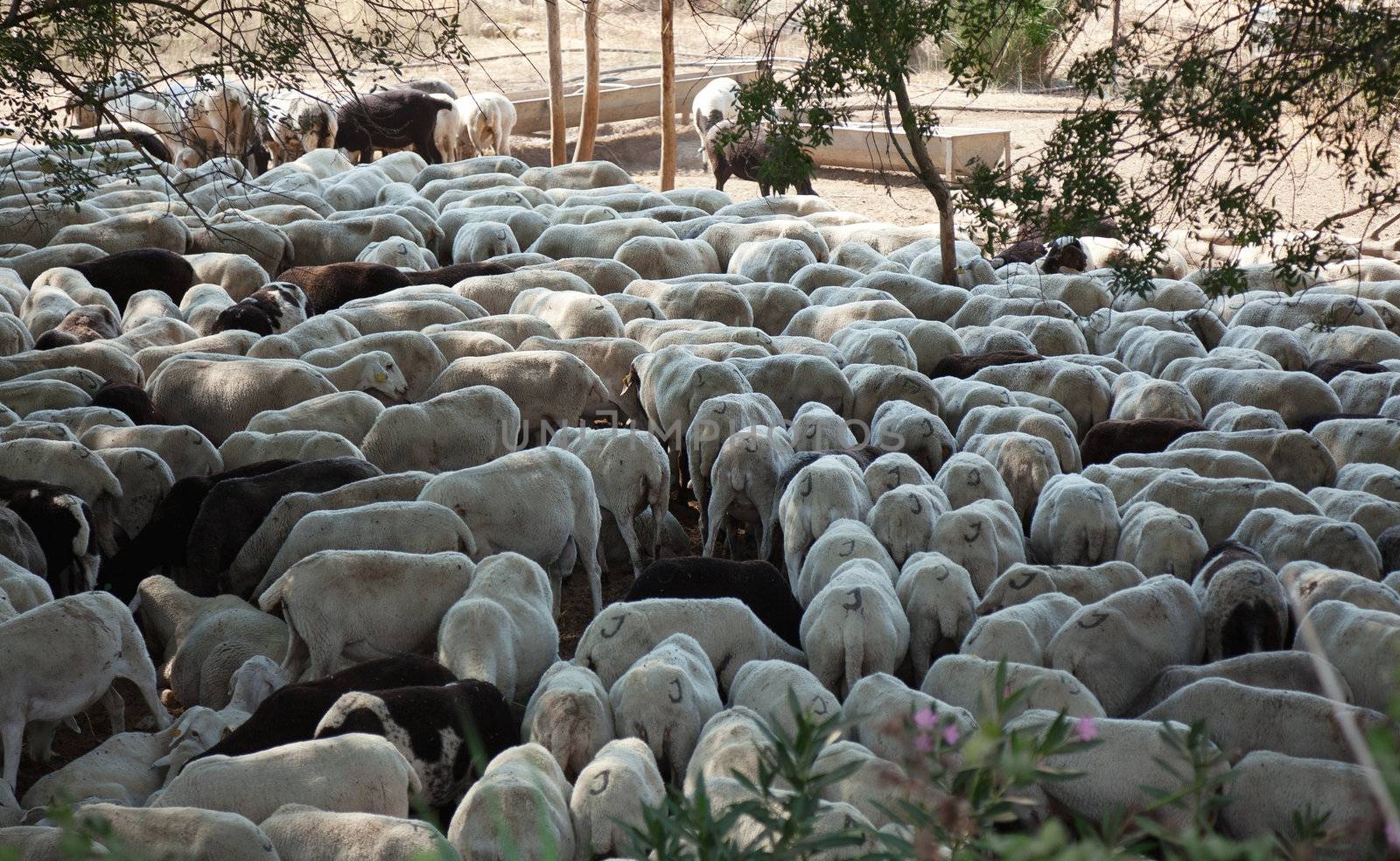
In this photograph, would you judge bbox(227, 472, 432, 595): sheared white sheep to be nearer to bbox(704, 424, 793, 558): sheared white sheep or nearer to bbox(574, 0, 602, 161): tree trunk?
bbox(704, 424, 793, 558): sheared white sheep

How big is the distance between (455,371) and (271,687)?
361 cm

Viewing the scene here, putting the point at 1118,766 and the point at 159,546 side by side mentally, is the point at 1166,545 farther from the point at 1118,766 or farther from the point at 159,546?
the point at 159,546

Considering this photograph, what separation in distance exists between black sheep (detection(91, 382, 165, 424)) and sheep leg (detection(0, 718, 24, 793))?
12.0ft

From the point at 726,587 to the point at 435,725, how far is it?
75.7 inches

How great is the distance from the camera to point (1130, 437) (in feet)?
26.5

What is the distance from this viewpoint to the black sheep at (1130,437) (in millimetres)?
8008

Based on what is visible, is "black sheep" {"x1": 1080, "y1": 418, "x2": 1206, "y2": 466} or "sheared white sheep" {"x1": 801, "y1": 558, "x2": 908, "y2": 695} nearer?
"sheared white sheep" {"x1": 801, "y1": 558, "x2": 908, "y2": 695}

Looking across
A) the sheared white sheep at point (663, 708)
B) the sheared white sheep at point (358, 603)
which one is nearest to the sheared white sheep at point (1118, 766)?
the sheared white sheep at point (663, 708)

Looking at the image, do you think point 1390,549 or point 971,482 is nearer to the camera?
point 1390,549

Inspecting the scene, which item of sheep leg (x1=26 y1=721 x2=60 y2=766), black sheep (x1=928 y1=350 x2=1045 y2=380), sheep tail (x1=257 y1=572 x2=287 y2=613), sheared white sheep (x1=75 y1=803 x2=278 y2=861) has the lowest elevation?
sheep leg (x1=26 y1=721 x2=60 y2=766)

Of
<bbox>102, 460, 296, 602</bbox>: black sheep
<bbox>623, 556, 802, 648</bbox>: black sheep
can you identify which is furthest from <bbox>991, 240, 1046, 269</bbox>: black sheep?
<bbox>102, 460, 296, 602</bbox>: black sheep

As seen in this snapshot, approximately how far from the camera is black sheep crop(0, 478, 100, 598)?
656cm

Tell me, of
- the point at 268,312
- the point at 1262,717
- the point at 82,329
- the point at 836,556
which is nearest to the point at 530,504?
the point at 836,556

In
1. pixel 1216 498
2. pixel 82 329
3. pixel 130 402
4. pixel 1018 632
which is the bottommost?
pixel 1018 632
